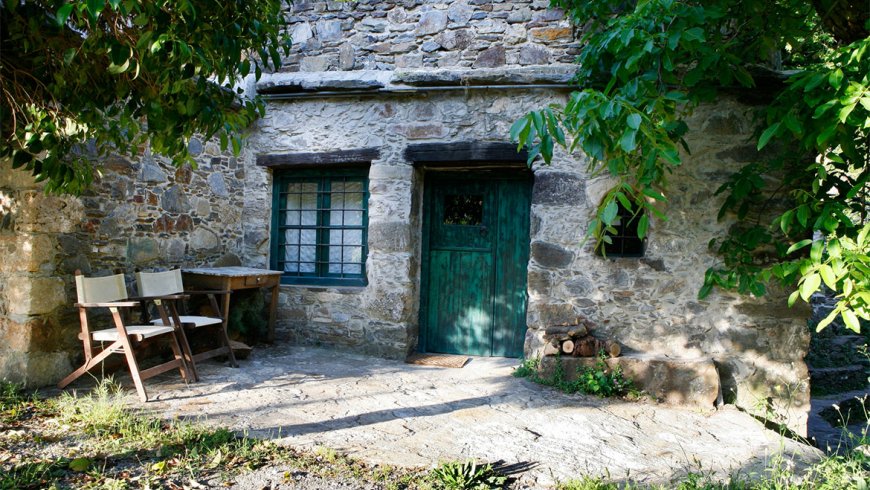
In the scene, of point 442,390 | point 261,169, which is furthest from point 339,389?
point 261,169

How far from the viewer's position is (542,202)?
4.82 metres

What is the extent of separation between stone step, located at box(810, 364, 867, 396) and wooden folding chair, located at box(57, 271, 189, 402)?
6468mm

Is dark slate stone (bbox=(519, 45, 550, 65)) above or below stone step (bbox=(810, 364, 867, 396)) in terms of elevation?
above

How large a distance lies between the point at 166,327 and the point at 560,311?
3.07m

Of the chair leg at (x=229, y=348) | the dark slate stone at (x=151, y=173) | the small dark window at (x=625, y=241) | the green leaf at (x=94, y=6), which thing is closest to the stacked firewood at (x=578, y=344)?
the small dark window at (x=625, y=241)

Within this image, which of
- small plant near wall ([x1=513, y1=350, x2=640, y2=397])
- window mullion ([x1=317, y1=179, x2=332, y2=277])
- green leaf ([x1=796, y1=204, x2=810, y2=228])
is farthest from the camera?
window mullion ([x1=317, y1=179, x2=332, y2=277])

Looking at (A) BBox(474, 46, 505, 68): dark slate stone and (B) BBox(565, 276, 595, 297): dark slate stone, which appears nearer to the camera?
(B) BBox(565, 276, 595, 297): dark slate stone

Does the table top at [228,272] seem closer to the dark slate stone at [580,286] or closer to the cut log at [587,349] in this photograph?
the dark slate stone at [580,286]

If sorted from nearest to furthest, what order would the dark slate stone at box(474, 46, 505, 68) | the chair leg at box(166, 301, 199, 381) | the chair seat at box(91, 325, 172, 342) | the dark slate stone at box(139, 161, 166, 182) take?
the chair seat at box(91, 325, 172, 342) → the chair leg at box(166, 301, 199, 381) → the dark slate stone at box(139, 161, 166, 182) → the dark slate stone at box(474, 46, 505, 68)

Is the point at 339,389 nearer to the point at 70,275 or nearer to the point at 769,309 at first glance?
the point at 70,275

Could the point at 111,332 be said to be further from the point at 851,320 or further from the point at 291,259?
the point at 851,320

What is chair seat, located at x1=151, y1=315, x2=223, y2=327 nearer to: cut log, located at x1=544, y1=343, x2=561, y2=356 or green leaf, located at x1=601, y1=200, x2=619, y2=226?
cut log, located at x1=544, y1=343, x2=561, y2=356

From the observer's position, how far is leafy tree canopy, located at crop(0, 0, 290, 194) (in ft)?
8.15

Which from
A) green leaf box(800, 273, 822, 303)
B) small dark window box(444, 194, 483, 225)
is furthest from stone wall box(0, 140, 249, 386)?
green leaf box(800, 273, 822, 303)
